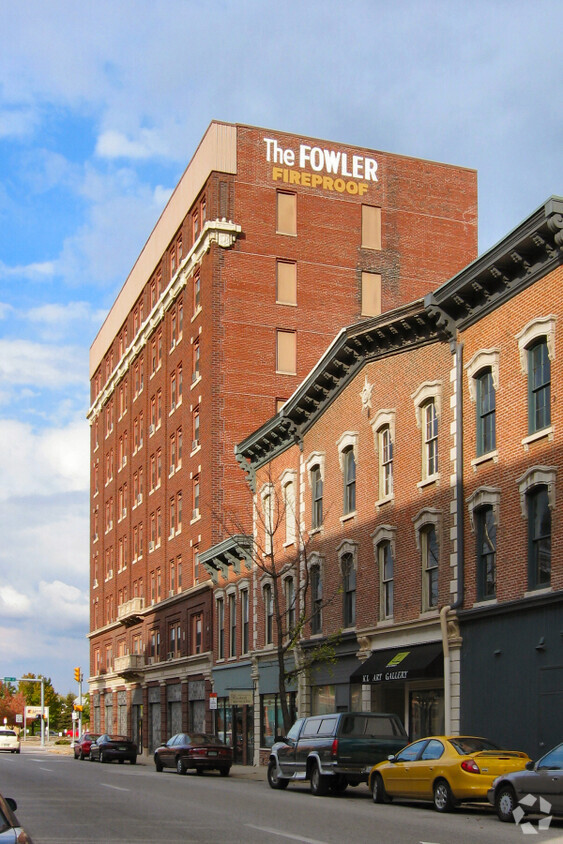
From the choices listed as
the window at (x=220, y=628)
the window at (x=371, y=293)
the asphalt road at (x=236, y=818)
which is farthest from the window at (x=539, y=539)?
the window at (x=371, y=293)

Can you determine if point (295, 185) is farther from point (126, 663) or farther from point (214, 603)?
point (126, 663)

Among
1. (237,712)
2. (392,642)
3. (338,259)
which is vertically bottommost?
(237,712)

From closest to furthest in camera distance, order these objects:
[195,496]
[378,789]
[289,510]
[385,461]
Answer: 1. [378,789]
2. [385,461]
3. [289,510]
4. [195,496]

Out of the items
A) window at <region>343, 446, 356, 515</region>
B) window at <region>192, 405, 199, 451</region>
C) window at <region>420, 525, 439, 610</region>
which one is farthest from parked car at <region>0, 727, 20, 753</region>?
window at <region>420, 525, 439, 610</region>

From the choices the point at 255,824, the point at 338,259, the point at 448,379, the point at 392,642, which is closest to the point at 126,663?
the point at 338,259

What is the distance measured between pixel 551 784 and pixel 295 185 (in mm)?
45069

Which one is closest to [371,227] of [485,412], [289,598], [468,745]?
[289,598]

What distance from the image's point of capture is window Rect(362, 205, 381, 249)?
197 feet

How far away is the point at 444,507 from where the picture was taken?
3042 centimetres

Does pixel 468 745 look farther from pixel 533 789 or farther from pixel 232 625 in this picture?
pixel 232 625

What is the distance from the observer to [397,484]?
33.3m

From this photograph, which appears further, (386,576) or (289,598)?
(289,598)

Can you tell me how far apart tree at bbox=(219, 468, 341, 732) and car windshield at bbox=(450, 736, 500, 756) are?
45.7ft

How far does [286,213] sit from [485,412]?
31874 mm
